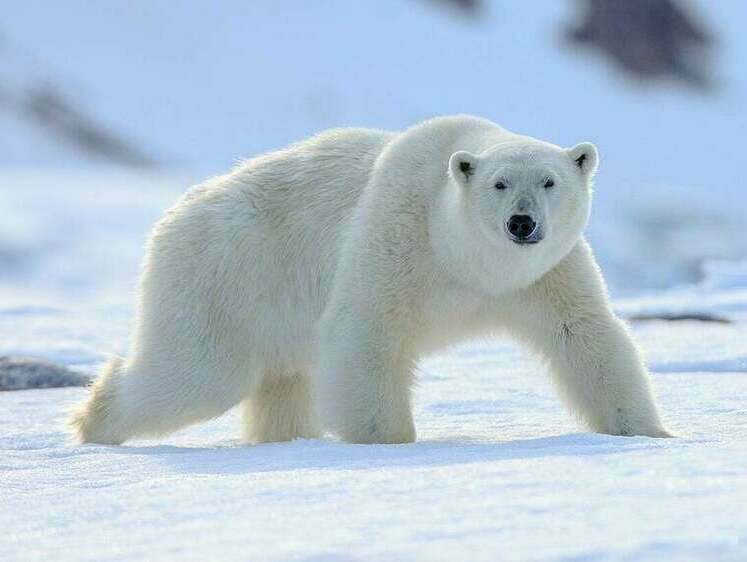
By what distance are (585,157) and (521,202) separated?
42 centimetres

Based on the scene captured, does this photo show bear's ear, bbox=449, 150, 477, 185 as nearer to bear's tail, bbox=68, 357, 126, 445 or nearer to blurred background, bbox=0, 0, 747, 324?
bear's tail, bbox=68, 357, 126, 445

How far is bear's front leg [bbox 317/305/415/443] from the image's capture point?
4.79 m

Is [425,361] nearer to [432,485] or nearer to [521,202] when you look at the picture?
[521,202]

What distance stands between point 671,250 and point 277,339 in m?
13.7

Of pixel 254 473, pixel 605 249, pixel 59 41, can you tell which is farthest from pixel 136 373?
pixel 59 41

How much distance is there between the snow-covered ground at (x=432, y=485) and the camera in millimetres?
2488

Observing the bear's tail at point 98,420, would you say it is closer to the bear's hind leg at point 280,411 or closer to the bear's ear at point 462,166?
the bear's hind leg at point 280,411

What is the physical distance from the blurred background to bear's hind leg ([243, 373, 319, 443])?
10.3 metres

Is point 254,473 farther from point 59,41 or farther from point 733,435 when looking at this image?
point 59,41

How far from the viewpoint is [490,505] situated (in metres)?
2.78

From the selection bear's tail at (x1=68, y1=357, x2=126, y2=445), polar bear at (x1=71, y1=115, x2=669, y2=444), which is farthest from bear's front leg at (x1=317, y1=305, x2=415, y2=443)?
bear's tail at (x1=68, y1=357, x2=126, y2=445)

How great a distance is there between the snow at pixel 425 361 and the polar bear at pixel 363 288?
8.7 inches

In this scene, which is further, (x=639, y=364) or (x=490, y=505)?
(x=639, y=364)

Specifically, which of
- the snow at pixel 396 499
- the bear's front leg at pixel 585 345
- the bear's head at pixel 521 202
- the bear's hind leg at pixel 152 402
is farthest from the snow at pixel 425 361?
the bear's head at pixel 521 202
